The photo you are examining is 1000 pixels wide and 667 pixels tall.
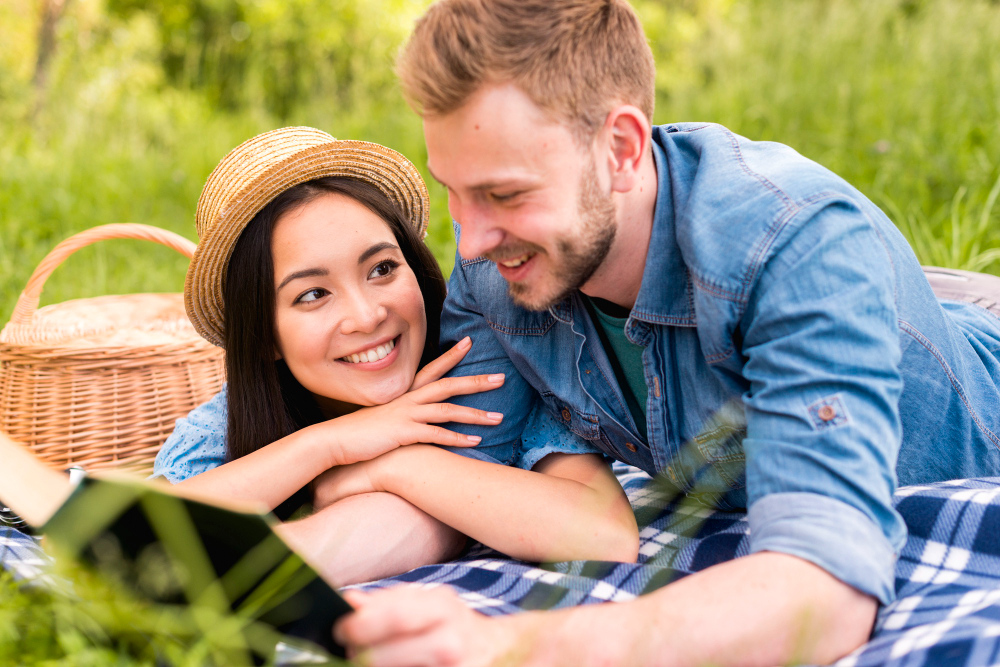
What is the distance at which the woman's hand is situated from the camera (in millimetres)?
2191

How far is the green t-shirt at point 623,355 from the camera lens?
2084 mm

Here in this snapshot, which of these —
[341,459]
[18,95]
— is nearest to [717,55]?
[341,459]

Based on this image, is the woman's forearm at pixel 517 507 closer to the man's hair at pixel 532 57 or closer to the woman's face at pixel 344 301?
the woman's face at pixel 344 301

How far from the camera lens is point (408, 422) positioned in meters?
2.21

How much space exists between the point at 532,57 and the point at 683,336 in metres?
0.76

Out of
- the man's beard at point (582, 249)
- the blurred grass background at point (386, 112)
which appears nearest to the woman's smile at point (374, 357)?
→ the man's beard at point (582, 249)

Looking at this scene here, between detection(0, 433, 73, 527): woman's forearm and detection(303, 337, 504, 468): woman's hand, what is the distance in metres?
0.82

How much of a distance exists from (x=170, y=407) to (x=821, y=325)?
2.64m

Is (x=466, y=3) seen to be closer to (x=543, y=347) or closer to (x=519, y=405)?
(x=543, y=347)

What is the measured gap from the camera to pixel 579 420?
2232 mm

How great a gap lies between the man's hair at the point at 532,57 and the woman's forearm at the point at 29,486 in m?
1.06

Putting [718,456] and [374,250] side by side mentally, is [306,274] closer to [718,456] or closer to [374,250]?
[374,250]

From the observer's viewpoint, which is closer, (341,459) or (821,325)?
(821,325)

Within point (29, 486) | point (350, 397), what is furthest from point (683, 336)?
point (29, 486)
